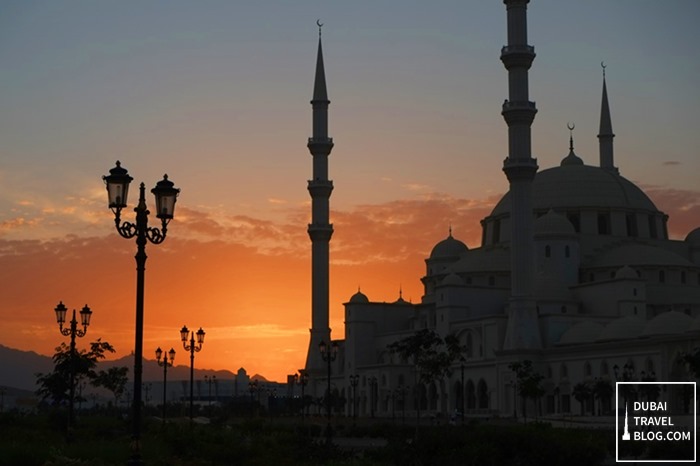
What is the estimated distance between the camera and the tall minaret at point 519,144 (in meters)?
75.7

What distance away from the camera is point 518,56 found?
76000 mm

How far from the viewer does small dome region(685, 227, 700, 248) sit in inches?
3903

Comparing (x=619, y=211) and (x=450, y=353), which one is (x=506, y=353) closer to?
(x=450, y=353)

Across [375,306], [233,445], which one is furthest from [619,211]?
[233,445]

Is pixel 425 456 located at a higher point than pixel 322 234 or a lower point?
lower

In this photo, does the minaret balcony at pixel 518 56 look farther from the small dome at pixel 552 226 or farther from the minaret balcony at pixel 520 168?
the small dome at pixel 552 226

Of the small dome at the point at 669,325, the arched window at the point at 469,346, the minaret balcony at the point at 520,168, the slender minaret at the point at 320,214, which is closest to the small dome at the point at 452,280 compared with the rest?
the arched window at the point at 469,346

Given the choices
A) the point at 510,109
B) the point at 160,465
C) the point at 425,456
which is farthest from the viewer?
the point at 510,109

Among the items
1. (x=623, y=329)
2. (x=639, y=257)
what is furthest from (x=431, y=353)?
(x=639, y=257)

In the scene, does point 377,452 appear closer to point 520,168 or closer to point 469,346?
point 520,168

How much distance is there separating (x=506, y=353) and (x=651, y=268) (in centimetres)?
1708

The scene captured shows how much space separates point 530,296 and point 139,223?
58.6 meters

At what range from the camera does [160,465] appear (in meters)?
26.7

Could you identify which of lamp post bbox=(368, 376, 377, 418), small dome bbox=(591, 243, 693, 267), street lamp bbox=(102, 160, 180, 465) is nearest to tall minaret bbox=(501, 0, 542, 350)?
small dome bbox=(591, 243, 693, 267)
